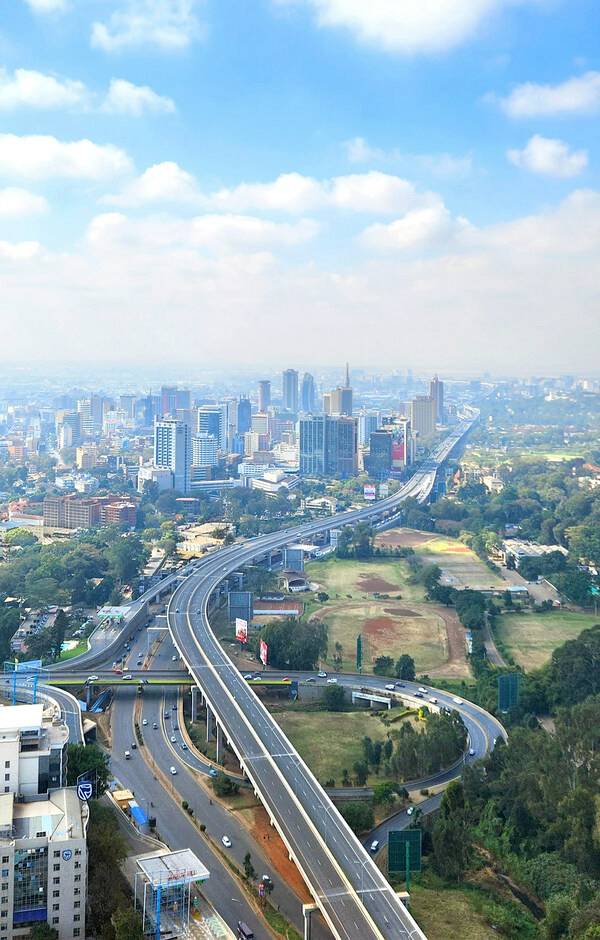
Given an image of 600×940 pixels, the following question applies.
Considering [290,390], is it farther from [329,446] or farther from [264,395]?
[329,446]

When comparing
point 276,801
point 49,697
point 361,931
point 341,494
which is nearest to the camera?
point 361,931

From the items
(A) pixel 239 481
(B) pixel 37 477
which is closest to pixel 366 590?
(A) pixel 239 481

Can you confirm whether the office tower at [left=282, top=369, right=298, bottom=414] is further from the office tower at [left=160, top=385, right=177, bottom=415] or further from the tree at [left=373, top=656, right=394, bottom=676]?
the tree at [left=373, top=656, right=394, bottom=676]

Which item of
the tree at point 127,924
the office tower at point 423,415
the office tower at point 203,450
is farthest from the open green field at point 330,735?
the office tower at point 423,415

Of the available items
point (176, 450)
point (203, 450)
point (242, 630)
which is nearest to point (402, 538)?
point (176, 450)

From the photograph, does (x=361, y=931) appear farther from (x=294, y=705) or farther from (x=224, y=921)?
(x=294, y=705)

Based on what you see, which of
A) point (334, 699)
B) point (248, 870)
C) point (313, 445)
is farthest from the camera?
point (313, 445)
